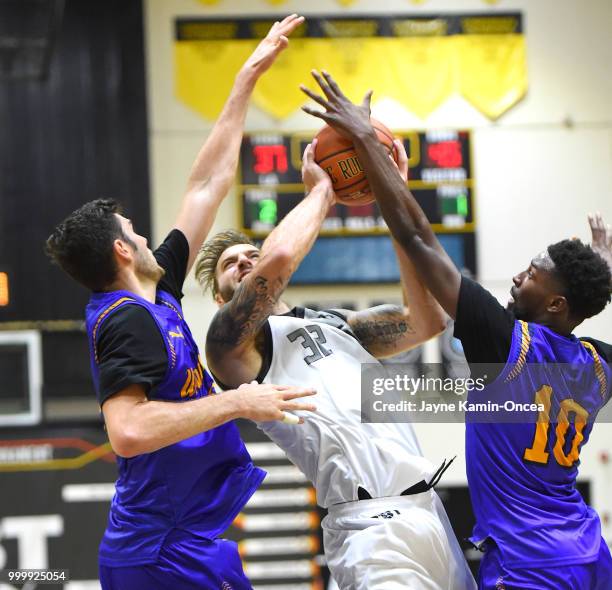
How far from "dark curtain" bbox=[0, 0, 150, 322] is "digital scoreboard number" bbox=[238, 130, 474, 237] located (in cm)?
96

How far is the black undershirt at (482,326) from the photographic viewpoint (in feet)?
11.2

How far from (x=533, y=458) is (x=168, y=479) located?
123cm

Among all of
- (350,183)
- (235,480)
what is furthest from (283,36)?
(235,480)

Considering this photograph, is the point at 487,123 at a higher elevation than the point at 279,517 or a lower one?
higher

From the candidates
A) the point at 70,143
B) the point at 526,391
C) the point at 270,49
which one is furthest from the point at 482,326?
the point at 70,143

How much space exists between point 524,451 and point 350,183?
1158 mm

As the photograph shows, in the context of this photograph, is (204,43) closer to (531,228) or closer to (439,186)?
(439,186)

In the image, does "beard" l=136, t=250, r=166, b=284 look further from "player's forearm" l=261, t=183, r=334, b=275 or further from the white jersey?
the white jersey

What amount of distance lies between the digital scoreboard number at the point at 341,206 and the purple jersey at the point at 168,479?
5.46m

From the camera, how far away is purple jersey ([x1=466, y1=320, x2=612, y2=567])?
11.4 feet

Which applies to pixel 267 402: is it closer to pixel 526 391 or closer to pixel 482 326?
pixel 482 326

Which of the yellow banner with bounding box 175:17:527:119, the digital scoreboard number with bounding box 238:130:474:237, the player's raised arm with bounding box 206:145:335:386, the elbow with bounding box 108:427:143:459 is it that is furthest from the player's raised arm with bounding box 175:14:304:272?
the yellow banner with bounding box 175:17:527:119

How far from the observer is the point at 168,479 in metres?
3.45

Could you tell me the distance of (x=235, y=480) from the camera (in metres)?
3.62
